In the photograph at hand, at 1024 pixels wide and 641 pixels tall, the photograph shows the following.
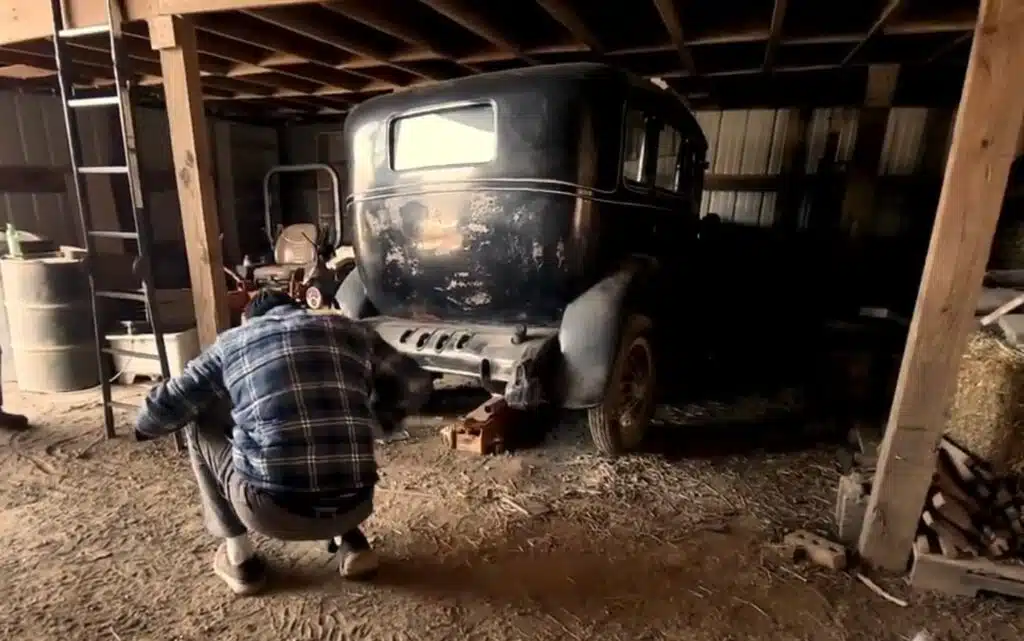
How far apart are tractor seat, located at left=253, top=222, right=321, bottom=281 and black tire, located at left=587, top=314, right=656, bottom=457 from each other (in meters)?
4.34

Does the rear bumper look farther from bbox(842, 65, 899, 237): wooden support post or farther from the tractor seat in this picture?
bbox(842, 65, 899, 237): wooden support post

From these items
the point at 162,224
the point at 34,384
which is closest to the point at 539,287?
the point at 34,384

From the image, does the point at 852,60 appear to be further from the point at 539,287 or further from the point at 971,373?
the point at 539,287

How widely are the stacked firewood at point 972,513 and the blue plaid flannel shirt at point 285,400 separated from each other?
227 centimetres

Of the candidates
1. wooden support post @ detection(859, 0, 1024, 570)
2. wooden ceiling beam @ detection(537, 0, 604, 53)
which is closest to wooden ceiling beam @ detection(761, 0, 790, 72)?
wooden ceiling beam @ detection(537, 0, 604, 53)

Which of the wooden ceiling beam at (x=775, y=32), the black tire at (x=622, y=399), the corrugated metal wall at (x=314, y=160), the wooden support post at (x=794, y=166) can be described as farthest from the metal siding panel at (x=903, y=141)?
the corrugated metal wall at (x=314, y=160)

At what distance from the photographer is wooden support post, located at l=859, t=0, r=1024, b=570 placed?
76.5 inches

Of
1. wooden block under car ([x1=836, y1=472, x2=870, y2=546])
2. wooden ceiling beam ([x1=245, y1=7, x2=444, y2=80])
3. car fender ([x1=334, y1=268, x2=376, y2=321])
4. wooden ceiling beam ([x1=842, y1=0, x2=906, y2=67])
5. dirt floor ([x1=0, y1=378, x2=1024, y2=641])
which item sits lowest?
dirt floor ([x1=0, y1=378, x2=1024, y2=641])

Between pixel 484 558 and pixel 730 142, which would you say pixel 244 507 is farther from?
pixel 730 142

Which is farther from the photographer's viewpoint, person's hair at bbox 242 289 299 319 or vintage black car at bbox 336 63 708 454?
vintage black car at bbox 336 63 708 454

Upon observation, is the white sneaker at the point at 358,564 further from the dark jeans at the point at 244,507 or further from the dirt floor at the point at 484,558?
the dark jeans at the point at 244,507

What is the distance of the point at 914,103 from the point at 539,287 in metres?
5.16

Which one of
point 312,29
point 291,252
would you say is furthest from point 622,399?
point 291,252

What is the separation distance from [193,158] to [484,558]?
2.56m
